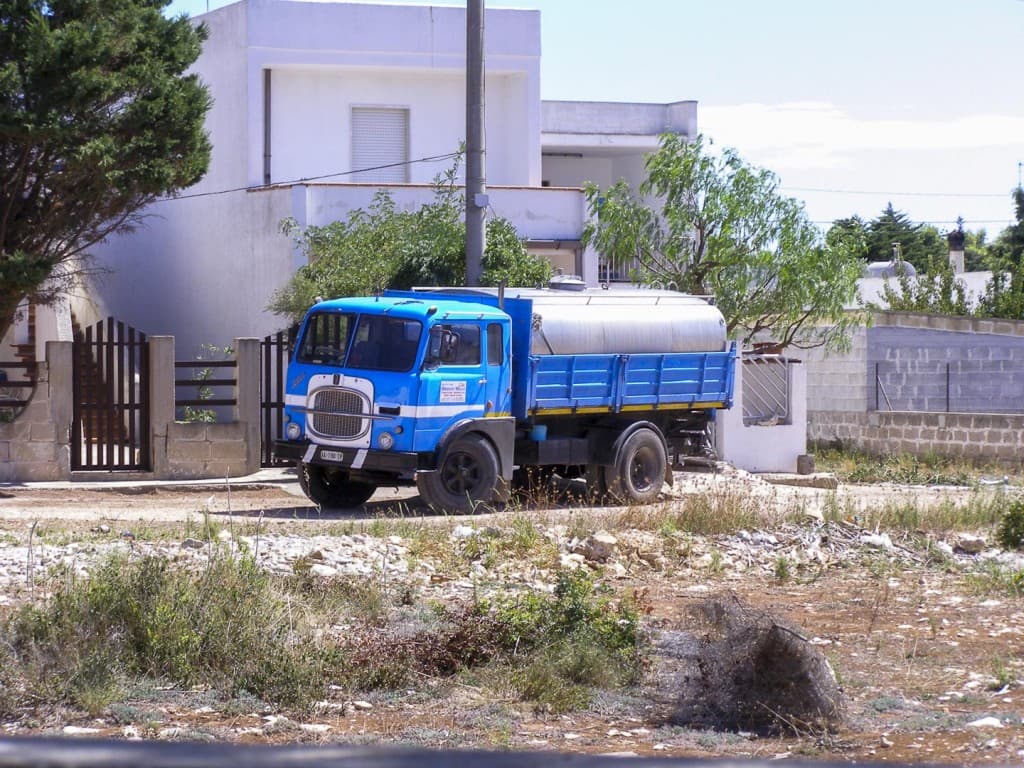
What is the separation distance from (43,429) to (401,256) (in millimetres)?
6117

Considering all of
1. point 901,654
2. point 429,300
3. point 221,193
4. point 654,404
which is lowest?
point 901,654

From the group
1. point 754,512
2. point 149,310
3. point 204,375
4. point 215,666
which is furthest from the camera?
point 149,310

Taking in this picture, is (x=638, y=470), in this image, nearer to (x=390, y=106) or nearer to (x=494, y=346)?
(x=494, y=346)

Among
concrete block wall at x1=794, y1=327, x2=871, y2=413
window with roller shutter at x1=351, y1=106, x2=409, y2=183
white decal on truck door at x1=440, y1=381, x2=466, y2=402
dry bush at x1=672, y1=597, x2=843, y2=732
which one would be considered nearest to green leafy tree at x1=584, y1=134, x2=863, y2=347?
concrete block wall at x1=794, y1=327, x2=871, y2=413

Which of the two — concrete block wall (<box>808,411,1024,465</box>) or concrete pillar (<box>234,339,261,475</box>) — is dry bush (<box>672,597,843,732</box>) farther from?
concrete block wall (<box>808,411,1024,465</box>)

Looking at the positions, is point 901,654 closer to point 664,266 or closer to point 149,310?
point 664,266

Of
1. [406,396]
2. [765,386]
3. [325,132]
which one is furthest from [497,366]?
[325,132]

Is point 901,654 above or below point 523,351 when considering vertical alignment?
below

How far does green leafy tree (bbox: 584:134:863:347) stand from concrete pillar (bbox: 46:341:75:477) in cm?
1008

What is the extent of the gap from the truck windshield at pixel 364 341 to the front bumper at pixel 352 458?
100 centimetres

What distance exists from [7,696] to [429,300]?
9.53 m

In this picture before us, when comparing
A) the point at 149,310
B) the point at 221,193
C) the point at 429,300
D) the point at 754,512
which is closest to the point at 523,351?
the point at 429,300

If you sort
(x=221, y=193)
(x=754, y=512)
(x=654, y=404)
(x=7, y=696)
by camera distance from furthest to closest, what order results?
(x=221, y=193), (x=654, y=404), (x=754, y=512), (x=7, y=696)

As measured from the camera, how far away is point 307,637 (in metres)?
7.98
